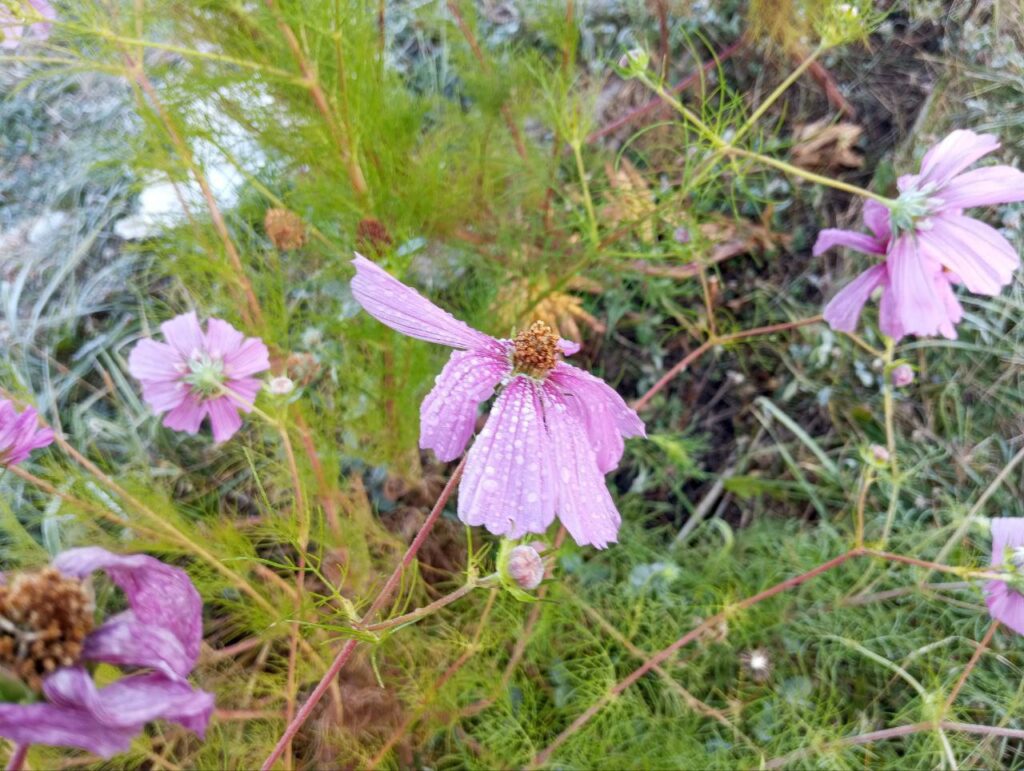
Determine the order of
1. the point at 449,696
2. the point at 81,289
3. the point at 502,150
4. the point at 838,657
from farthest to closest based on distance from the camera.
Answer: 1. the point at 81,289
2. the point at 502,150
3. the point at 838,657
4. the point at 449,696

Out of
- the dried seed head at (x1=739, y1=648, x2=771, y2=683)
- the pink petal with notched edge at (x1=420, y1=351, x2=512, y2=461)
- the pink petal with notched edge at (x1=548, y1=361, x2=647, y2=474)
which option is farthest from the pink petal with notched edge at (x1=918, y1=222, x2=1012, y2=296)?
the dried seed head at (x1=739, y1=648, x2=771, y2=683)

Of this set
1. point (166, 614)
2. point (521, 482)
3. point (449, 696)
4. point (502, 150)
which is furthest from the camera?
point (502, 150)

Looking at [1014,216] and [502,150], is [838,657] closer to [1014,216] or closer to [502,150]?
[1014,216]

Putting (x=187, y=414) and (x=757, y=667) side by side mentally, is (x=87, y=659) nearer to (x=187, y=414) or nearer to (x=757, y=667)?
(x=187, y=414)

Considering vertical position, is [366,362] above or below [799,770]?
above

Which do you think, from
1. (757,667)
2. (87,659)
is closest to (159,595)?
(87,659)

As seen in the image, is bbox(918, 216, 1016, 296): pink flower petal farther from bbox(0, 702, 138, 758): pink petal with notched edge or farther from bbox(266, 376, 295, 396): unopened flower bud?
bbox(0, 702, 138, 758): pink petal with notched edge

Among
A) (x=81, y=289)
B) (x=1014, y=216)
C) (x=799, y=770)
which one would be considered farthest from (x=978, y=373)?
(x=81, y=289)
